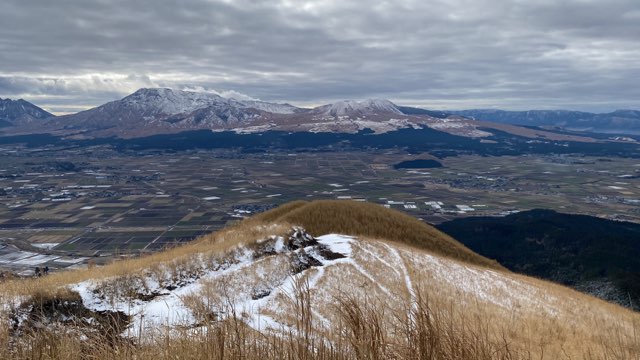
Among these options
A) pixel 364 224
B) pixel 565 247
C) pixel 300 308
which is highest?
pixel 300 308

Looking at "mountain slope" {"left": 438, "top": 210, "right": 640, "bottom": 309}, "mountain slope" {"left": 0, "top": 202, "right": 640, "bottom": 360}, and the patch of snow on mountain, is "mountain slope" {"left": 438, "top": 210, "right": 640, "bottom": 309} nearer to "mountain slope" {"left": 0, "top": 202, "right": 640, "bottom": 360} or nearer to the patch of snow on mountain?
the patch of snow on mountain

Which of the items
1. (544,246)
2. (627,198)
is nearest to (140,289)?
(544,246)

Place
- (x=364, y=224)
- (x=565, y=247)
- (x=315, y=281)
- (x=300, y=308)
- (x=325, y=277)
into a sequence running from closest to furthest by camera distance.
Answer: (x=300, y=308)
(x=315, y=281)
(x=325, y=277)
(x=364, y=224)
(x=565, y=247)

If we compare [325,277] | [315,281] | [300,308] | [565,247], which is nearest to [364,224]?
[325,277]

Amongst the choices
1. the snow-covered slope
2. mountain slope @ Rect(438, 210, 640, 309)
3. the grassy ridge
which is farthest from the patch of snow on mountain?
mountain slope @ Rect(438, 210, 640, 309)

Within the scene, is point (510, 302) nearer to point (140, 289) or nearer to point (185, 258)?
point (185, 258)

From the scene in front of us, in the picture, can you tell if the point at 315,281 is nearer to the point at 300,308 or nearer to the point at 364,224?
the point at 300,308

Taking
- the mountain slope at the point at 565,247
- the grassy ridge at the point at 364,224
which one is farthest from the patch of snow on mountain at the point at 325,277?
the mountain slope at the point at 565,247
